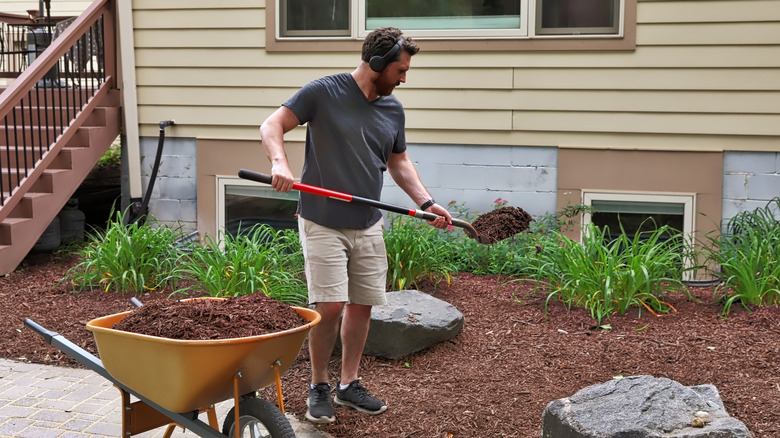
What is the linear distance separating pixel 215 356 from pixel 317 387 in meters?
1.20

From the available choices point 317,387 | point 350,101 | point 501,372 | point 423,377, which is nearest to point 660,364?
point 501,372

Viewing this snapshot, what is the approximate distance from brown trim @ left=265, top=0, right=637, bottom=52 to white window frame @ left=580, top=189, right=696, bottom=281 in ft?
3.83

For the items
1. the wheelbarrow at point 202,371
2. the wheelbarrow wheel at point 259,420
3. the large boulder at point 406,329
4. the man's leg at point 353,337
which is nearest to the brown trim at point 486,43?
the large boulder at point 406,329

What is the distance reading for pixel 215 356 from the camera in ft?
9.18

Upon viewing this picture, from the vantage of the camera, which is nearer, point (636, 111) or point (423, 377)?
point (423, 377)

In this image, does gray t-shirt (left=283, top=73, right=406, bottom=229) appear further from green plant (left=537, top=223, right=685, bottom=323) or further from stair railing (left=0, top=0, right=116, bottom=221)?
stair railing (left=0, top=0, right=116, bottom=221)

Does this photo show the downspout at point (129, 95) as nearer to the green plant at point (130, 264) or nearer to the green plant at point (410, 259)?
the green plant at point (130, 264)

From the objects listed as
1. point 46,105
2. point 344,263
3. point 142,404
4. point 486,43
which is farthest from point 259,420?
point 46,105

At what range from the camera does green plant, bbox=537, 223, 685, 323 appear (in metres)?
5.20

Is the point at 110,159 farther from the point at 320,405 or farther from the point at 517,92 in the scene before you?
the point at 320,405

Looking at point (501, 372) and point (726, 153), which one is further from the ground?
point (726, 153)

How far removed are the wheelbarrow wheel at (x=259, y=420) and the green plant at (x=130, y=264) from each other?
310 cm

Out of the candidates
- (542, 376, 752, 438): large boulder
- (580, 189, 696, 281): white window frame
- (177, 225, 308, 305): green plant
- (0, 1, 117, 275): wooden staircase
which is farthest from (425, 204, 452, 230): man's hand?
(0, 1, 117, 275): wooden staircase

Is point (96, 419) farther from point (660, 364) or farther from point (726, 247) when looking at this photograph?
point (726, 247)
